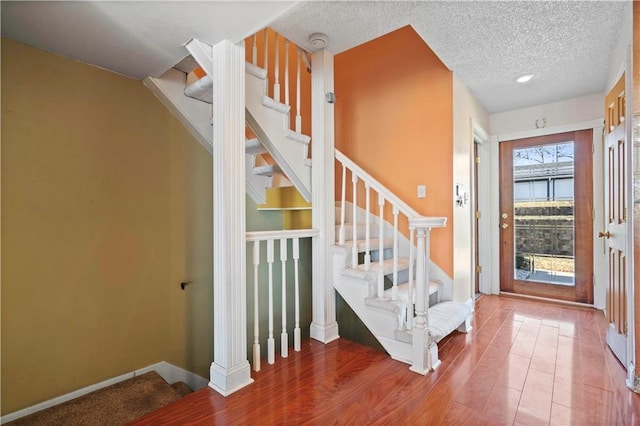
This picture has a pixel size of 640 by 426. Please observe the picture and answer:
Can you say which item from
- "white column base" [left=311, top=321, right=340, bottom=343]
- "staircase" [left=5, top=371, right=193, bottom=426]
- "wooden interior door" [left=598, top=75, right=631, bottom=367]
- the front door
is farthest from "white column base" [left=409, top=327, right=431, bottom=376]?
the front door

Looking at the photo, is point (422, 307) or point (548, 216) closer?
point (422, 307)

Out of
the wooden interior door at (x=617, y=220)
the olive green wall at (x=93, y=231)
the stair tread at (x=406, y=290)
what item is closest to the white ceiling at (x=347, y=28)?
the olive green wall at (x=93, y=231)

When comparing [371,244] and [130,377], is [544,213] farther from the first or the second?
[130,377]

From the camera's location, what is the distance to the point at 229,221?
72.4 inches

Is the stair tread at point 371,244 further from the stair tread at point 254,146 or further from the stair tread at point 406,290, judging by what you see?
the stair tread at point 254,146

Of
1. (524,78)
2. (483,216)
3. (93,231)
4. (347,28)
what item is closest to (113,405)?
(93,231)

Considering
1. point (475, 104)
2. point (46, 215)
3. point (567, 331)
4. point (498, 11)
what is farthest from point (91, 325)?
point (475, 104)

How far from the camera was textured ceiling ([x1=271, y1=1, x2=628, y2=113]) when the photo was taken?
1.95 m

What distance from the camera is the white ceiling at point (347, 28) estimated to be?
5.16ft

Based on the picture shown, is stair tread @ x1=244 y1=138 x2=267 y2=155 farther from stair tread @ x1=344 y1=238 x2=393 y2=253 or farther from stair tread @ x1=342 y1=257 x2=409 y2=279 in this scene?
stair tread @ x1=342 y1=257 x2=409 y2=279

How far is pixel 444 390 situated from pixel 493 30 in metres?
2.48

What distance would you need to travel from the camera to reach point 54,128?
1992 mm

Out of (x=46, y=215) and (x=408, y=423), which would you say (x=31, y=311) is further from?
(x=408, y=423)

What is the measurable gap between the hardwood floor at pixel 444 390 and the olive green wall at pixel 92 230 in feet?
3.00
